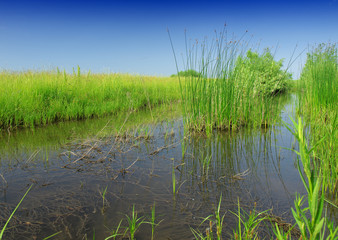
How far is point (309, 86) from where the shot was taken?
6219 millimetres

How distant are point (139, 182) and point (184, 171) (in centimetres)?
61

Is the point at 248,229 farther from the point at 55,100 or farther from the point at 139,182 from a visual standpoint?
the point at 55,100

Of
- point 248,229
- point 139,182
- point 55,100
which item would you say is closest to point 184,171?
point 139,182

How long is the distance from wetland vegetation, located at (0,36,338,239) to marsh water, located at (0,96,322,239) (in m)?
0.01

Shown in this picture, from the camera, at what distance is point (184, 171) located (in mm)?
2787

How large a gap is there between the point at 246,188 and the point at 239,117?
314 centimetres

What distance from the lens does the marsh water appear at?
179 centimetres

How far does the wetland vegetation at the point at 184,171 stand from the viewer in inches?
65.6

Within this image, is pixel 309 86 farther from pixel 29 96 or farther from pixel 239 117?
pixel 29 96

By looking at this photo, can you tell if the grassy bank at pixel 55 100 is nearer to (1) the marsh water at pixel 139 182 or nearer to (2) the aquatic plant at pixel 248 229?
(1) the marsh water at pixel 139 182

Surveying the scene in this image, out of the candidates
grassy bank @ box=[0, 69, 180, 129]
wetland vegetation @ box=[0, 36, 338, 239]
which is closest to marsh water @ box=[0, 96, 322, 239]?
wetland vegetation @ box=[0, 36, 338, 239]

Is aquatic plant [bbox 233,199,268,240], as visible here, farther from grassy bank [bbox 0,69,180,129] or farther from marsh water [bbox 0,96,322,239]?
grassy bank [bbox 0,69,180,129]

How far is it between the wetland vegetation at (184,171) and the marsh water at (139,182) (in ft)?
0.04

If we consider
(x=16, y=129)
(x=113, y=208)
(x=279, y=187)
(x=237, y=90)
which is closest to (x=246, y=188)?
(x=279, y=187)
